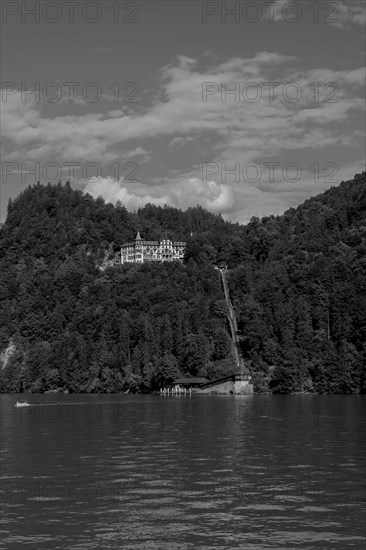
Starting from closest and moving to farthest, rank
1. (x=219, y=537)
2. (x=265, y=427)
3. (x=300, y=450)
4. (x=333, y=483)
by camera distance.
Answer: (x=219, y=537)
(x=333, y=483)
(x=300, y=450)
(x=265, y=427)

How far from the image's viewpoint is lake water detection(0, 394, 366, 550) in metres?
31.5

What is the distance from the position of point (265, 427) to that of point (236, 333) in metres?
118

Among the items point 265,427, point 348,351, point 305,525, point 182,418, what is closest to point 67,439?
point 265,427

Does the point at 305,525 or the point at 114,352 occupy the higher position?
the point at 114,352

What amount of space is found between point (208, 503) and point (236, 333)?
509ft

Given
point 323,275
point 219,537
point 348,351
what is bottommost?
point 219,537

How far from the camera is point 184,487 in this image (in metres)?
41.5

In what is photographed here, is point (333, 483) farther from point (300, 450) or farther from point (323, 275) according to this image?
point (323, 275)

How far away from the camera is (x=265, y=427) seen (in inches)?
2908

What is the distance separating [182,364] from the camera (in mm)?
179500

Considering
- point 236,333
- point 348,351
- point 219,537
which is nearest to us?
point 219,537

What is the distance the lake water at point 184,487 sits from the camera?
31.5 meters

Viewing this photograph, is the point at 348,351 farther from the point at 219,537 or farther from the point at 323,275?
the point at 219,537

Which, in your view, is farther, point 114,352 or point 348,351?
point 114,352
